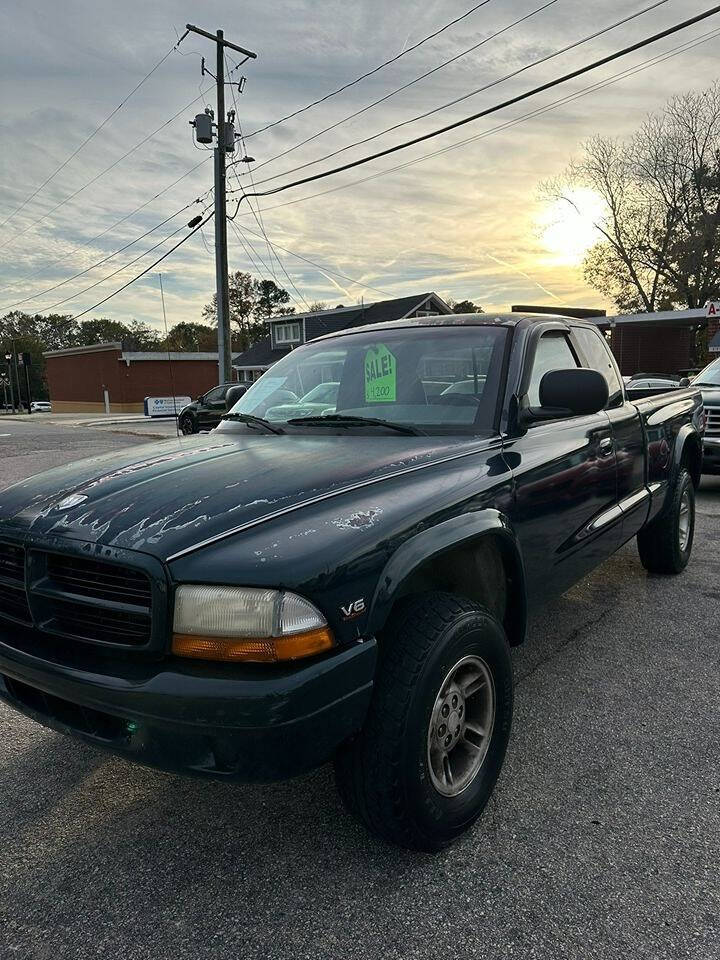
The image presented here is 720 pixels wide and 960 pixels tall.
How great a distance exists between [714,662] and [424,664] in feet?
7.58

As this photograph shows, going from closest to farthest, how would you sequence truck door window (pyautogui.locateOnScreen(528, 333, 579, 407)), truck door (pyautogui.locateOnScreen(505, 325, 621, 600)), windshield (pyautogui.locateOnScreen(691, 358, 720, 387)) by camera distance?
truck door (pyautogui.locateOnScreen(505, 325, 621, 600)) → truck door window (pyautogui.locateOnScreen(528, 333, 579, 407)) → windshield (pyautogui.locateOnScreen(691, 358, 720, 387))

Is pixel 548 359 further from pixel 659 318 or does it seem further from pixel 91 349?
pixel 91 349

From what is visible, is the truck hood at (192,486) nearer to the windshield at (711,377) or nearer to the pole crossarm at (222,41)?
the windshield at (711,377)

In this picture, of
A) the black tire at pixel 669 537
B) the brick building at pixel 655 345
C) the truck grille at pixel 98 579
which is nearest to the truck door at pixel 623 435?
the black tire at pixel 669 537

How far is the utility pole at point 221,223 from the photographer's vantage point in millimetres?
18672

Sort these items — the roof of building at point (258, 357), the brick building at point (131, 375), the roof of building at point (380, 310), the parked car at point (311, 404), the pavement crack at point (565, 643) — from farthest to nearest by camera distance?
the roof of building at point (258, 357) < the brick building at point (131, 375) < the roof of building at point (380, 310) < the pavement crack at point (565, 643) < the parked car at point (311, 404)

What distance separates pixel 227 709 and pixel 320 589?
14.8 inches

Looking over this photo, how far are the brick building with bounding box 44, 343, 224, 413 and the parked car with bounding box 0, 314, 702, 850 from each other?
125 ft

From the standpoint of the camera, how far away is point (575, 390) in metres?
2.80

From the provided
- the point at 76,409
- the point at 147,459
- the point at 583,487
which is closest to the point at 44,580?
the point at 147,459

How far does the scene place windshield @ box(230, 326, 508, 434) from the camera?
2.96 metres

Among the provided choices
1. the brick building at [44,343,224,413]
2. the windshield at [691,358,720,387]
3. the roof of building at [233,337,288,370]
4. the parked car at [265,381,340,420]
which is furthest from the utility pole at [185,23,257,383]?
the roof of building at [233,337,288,370]

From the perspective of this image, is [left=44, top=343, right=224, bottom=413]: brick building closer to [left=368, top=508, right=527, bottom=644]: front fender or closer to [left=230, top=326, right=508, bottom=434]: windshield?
[left=230, top=326, right=508, bottom=434]: windshield

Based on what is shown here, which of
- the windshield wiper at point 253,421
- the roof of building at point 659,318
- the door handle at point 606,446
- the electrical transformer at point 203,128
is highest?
the electrical transformer at point 203,128
